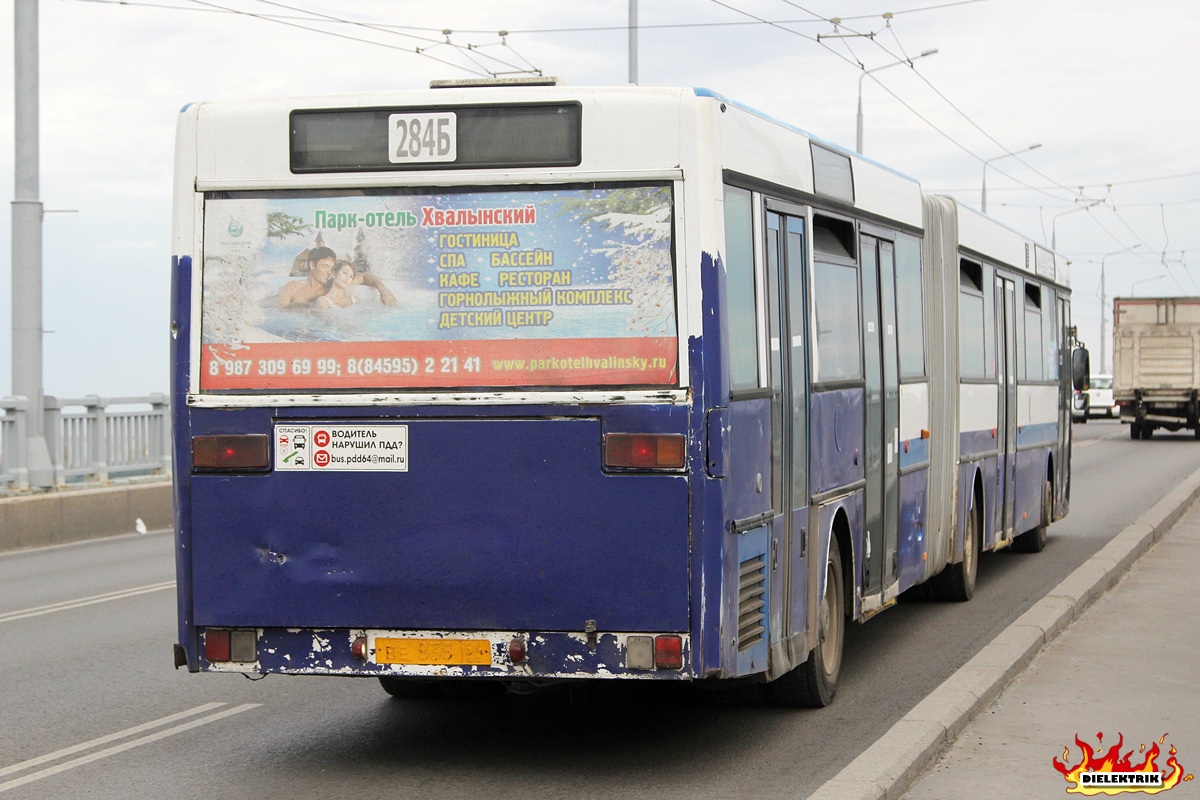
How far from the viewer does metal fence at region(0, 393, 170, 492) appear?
18422mm

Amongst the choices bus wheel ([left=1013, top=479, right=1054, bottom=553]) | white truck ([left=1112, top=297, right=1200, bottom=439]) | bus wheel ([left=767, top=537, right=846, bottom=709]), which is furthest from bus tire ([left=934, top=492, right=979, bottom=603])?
white truck ([left=1112, top=297, right=1200, bottom=439])

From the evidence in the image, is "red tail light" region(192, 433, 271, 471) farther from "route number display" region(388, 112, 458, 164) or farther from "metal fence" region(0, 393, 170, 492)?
"metal fence" region(0, 393, 170, 492)

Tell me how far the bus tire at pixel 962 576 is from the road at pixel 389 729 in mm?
712

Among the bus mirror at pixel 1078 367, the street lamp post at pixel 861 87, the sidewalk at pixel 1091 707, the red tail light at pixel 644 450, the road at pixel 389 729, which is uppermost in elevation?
the street lamp post at pixel 861 87

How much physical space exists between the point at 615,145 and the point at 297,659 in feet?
8.15

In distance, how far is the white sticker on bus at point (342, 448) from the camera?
6848mm

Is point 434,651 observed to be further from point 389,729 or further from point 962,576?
point 962,576

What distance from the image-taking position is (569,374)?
22.0 ft

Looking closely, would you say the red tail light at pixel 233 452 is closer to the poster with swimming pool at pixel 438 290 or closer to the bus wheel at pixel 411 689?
the poster with swimming pool at pixel 438 290

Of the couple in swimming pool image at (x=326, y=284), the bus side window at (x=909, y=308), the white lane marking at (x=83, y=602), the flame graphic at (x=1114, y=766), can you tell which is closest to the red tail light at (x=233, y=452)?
the couple in swimming pool image at (x=326, y=284)

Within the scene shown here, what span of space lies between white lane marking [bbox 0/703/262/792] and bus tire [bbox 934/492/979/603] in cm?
590

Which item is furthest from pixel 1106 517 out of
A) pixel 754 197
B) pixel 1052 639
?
pixel 754 197

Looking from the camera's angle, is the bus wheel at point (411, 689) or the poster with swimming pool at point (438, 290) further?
the bus wheel at point (411, 689)

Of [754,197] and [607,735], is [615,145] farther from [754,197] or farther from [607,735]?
[607,735]
